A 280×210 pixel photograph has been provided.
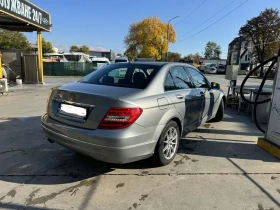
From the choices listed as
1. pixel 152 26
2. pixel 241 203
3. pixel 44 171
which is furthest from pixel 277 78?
pixel 152 26

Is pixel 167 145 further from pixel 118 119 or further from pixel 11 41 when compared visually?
pixel 11 41

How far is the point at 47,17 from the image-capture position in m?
14.1

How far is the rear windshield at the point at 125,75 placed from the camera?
3.32 m

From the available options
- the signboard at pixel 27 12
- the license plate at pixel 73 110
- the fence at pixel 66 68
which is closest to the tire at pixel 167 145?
the license plate at pixel 73 110

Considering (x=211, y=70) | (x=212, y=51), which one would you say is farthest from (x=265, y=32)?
(x=212, y=51)

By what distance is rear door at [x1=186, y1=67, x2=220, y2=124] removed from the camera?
4.43m

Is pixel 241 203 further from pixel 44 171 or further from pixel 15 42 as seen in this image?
pixel 15 42

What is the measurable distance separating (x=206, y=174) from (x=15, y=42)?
48.0 metres

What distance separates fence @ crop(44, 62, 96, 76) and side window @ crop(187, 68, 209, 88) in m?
22.3

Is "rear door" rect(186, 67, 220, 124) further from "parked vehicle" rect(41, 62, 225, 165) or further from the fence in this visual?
the fence

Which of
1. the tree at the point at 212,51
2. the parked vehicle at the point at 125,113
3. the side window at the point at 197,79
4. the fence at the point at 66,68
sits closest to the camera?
the parked vehicle at the point at 125,113

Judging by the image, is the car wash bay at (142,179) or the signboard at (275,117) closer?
the car wash bay at (142,179)

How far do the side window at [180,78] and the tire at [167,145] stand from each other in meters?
0.74

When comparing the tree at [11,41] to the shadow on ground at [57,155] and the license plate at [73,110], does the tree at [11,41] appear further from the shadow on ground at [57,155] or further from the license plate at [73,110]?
the license plate at [73,110]
